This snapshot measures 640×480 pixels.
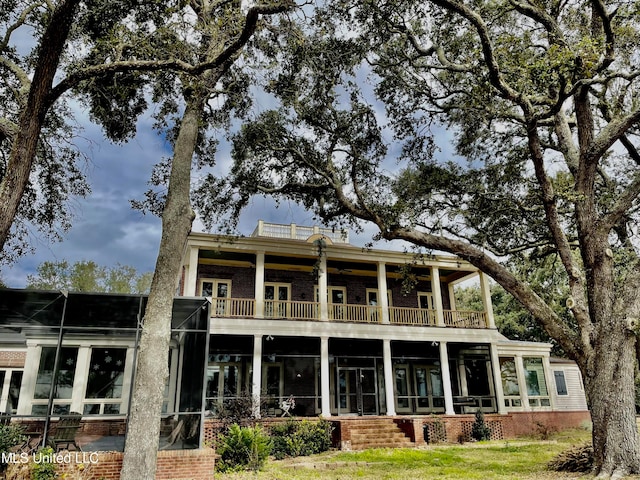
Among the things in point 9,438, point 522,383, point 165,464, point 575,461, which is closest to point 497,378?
point 522,383

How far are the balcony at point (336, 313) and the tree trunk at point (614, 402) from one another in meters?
9.18

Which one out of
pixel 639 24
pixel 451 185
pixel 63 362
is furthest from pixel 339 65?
pixel 63 362

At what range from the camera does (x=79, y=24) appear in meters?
8.74

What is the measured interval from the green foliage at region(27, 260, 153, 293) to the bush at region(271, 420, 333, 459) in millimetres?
27654

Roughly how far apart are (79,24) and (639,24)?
11957 mm

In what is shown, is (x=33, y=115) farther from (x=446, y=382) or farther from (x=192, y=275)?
(x=446, y=382)

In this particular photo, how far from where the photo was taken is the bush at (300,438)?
1266 centimetres

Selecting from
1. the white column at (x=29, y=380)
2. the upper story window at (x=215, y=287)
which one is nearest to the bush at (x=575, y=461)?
the upper story window at (x=215, y=287)

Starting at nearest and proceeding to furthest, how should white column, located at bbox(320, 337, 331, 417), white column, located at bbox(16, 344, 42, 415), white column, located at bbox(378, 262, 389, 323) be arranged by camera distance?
1. white column, located at bbox(16, 344, 42, 415)
2. white column, located at bbox(320, 337, 331, 417)
3. white column, located at bbox(378, 262, 389, 323)

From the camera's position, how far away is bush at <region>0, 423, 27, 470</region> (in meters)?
8.29

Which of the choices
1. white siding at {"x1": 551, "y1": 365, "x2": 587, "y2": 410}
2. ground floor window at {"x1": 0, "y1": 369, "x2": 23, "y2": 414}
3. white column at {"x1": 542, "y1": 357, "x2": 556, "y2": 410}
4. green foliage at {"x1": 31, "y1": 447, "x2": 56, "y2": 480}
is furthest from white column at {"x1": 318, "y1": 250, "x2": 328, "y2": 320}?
white siding at {"x1": 551, "y1": 365, "x2": 587, "y2": 410}

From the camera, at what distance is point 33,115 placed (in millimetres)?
6008

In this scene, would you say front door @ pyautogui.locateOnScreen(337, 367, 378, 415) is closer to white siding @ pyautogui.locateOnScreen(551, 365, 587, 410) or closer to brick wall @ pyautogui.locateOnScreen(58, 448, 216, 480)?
white siding @ pyautogui.locateOnScreen(551, 365, 587, 410)

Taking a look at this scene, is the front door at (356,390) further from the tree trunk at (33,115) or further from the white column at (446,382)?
the tree trunk at (33,115)
